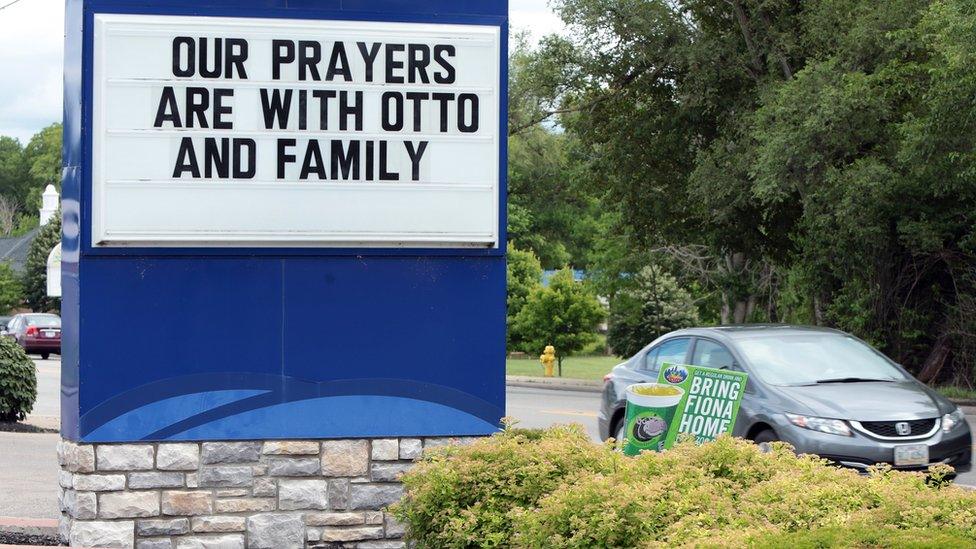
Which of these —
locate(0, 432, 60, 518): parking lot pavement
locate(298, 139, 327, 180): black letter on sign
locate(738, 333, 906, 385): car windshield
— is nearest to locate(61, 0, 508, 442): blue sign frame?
locate(298, 139, 327, 180): black letter on sign

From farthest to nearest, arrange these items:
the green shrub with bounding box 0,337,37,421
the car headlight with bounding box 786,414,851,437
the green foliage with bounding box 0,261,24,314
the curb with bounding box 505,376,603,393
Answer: the green foliage with bounding box 0,261,24,314 < the curb with bounding box 505,376,603,393 < the green shrub with bounding box 0,337,37,421 < the car headlight with bounding box 786,414,851,437

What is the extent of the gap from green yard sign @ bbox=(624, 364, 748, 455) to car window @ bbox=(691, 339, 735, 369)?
9.70ft

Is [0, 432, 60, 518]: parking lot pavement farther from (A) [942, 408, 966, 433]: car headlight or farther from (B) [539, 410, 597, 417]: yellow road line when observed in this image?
(B) [539, 410, 597, 417]: yellow road line

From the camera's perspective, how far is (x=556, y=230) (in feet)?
260

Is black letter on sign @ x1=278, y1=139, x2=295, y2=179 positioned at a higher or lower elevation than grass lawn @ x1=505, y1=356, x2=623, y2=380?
higher

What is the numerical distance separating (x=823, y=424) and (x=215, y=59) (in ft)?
19.6

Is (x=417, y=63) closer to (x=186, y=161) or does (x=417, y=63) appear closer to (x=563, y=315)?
(x=186, y=161)

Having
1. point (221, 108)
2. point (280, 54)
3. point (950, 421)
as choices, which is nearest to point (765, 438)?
point (950, 421)

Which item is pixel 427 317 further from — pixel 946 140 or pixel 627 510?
pixel 946 140

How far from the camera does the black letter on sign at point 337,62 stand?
24.3 ft

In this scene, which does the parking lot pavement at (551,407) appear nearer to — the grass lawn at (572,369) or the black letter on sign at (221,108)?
the grass lawn at (572,369)

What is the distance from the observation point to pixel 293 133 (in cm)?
734

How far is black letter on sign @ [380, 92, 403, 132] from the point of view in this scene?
24.4 feet

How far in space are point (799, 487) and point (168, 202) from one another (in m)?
3.96
